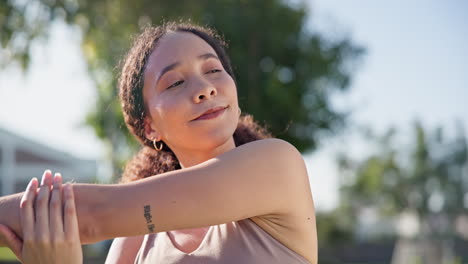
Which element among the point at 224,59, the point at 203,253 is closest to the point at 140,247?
the point at 203,253

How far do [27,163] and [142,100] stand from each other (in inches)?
1227

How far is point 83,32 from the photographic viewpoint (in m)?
14.2

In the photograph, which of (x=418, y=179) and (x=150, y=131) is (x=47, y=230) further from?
(x=418, y=179)

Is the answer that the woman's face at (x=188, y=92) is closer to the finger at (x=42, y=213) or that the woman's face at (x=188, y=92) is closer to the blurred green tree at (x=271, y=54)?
the finger at (x=42, y=213)

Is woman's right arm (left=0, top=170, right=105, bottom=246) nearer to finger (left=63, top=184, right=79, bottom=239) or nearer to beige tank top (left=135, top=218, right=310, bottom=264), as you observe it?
finger (left=63, top=184, right=79, bottom=239)

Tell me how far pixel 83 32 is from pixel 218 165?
13.2 metres

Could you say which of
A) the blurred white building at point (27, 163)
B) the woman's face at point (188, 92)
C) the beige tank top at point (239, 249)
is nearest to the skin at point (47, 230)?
the beige tank top at point (239, 249)

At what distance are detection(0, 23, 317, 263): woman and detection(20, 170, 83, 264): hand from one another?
29 millimetres

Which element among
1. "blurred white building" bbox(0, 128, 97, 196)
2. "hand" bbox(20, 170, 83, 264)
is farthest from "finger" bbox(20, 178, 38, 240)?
"blurred white building" bbox(0, 128, 97, 196)

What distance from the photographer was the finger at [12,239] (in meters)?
1.60

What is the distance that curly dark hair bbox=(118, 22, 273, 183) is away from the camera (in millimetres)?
2230

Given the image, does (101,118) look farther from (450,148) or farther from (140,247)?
(140,247)

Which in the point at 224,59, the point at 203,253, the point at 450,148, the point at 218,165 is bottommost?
the point at 203,253

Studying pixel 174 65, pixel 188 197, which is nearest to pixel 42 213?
pixel 188 197
